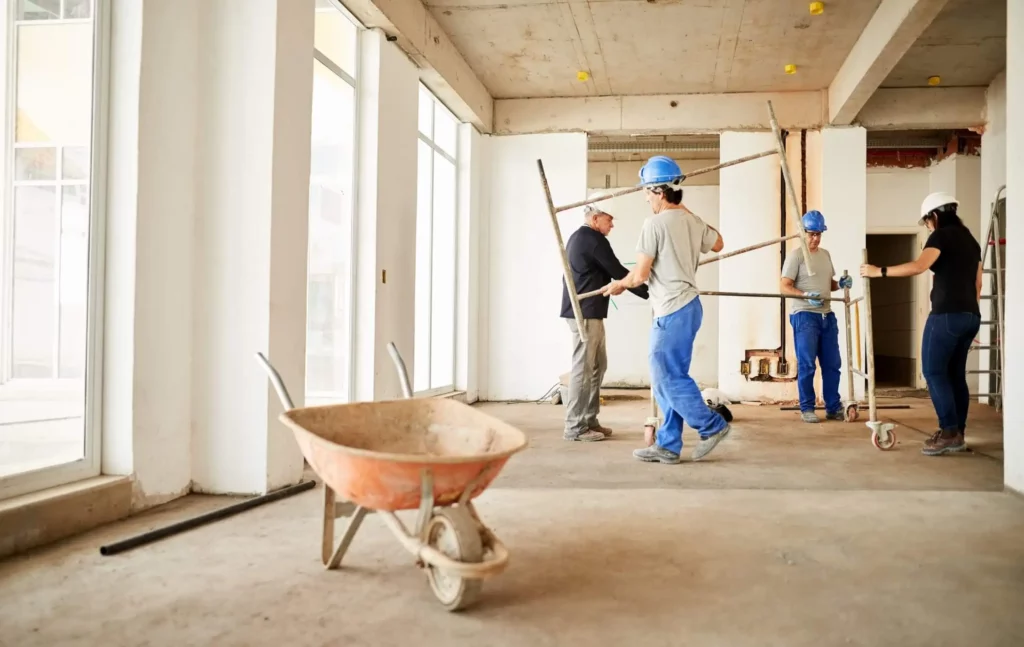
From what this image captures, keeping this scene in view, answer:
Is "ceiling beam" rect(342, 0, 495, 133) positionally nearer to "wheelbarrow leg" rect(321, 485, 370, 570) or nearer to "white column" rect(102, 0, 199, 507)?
"white column" rect(102, 0, 199, 507)

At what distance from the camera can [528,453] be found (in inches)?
185

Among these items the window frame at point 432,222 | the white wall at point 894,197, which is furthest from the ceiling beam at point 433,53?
the white wall at point 894,197

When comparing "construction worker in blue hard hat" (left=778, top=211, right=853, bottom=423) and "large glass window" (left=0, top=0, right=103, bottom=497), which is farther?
"construction worker in blue hard hat" (left=778, top=211, right=853, bottom=423)

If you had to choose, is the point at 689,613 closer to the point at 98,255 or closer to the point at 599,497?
the point at 599,497

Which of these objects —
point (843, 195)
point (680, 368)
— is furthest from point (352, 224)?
point (843, 195)

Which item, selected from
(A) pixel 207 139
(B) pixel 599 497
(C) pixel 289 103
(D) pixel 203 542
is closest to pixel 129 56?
(A) pixel 207 139

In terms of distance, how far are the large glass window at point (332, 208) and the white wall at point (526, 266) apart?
2998 millimetres

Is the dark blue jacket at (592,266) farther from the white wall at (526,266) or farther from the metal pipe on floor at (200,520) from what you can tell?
the white wall at (526,266)

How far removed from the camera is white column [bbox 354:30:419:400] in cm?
523

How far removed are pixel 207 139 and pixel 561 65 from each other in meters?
4.92

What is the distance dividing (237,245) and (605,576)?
2245 millimetres

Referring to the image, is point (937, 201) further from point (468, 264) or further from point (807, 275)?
point (468, 264)

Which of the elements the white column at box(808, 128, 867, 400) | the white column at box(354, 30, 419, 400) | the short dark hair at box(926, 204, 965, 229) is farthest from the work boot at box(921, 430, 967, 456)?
the white column at box(354, 30, 419, 400)

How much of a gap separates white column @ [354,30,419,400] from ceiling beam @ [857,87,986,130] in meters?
5.31
